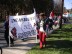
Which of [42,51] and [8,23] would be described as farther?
[8,23]

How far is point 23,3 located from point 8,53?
44461 mm

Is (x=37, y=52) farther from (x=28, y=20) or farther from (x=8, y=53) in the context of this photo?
(x=28, y=20)

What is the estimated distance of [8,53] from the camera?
41.9 ft

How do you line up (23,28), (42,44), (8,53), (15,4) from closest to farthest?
(8,53)
(42,44)
(23,28)
(15,4)

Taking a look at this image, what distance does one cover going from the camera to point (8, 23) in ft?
49.4

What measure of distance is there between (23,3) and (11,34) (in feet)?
138

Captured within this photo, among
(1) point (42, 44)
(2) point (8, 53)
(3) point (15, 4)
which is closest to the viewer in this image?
(2) point (8, 53)

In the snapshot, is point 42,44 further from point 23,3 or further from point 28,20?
point 23,3

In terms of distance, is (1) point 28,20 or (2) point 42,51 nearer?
(2) point 42,51

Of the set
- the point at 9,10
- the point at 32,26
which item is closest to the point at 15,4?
the point at 9,10

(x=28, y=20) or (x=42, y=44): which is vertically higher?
(x=28, y=20)

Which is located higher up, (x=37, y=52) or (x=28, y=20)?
(x=28, y=20)

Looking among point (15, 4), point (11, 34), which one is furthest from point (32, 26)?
point (15, 4)

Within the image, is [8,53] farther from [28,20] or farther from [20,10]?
[20,10]
